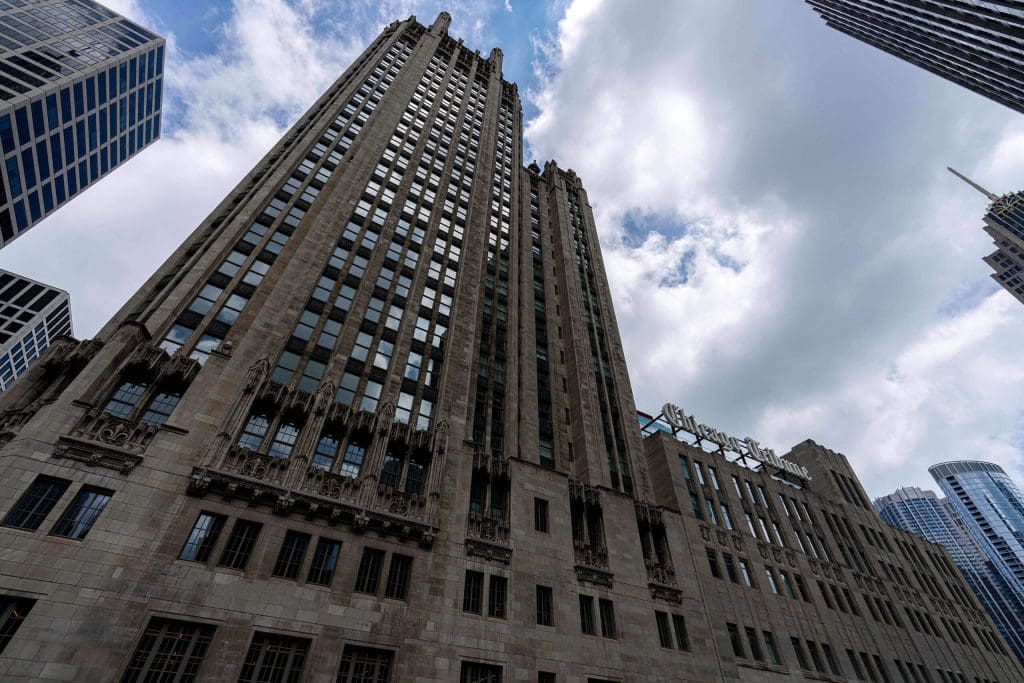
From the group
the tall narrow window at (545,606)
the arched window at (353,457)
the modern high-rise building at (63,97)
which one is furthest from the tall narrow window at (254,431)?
the modern high-rise building at (63,97)

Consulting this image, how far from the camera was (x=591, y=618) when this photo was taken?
34250 mm

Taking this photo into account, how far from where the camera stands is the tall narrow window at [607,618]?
1352 inches

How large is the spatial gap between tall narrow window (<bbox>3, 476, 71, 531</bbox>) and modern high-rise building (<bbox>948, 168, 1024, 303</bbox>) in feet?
729

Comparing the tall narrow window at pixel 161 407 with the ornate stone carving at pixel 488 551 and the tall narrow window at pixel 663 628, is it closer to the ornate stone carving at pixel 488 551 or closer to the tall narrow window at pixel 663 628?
the ornate stone carving at pixel 488 551

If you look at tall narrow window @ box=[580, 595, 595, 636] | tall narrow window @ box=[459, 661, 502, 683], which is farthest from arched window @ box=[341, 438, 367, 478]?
tall narrow window @ box=[580, 595, 595, 636]

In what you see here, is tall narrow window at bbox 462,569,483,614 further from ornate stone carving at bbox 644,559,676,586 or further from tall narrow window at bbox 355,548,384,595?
ornate stone carving at bbox 644,559,676,586

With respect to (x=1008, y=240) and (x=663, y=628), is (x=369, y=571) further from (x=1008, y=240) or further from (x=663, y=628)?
(x=1008, y=240)

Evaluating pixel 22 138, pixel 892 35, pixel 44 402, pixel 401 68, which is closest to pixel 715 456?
pixel 44 402

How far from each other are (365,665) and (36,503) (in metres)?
17.5

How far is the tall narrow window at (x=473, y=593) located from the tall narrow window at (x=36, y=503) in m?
21.6

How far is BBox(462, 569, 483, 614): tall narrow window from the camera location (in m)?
30.5

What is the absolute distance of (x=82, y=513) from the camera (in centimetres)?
2350

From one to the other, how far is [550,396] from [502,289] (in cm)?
1469

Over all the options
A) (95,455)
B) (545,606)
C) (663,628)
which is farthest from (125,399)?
(663,628)
